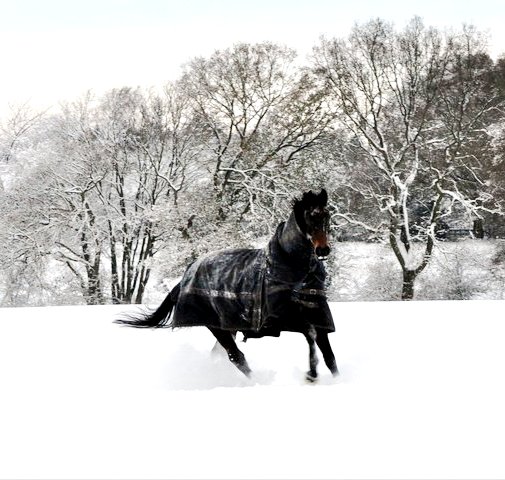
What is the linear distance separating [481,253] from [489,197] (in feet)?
13.1

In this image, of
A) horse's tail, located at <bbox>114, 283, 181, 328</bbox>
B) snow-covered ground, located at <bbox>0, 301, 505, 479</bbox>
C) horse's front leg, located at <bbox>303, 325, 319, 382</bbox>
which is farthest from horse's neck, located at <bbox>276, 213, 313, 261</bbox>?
horse's tail, located at <bbox>114, 283, 181, 328</bbox>

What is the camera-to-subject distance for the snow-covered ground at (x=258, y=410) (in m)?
3.23

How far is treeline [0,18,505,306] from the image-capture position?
2453 cm

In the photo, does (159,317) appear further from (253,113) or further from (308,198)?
(253,113)

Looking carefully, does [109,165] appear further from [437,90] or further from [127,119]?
[437,90]

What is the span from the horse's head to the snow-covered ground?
1.09 m

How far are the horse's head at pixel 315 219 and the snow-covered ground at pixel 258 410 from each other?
3.57 ft

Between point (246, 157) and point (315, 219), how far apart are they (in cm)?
2045

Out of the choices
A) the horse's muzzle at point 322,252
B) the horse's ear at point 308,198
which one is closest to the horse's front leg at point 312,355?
the horse's muzzle at point 322,252

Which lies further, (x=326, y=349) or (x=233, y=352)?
(x=233, y=352)

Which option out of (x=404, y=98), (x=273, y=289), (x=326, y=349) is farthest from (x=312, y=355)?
(x=404, y=98)

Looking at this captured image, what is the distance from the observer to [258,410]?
4.17 metres

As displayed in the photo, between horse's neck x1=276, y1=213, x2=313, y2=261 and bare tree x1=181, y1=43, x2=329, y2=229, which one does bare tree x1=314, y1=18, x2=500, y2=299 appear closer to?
bare tree x1=181, y1=43, x2=329, y2=229

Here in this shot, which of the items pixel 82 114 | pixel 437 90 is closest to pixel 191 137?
pixel 82 114
